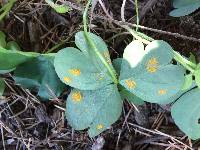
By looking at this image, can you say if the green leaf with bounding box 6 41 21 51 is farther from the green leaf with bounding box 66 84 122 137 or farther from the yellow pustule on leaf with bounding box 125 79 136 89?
the yellow pustule on leaf with bounding box 125 79 136 89

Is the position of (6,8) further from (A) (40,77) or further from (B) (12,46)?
(A) (40,77)

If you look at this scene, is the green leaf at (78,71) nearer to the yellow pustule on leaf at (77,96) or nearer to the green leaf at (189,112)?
the yellow pustule on leaf at (77,96)

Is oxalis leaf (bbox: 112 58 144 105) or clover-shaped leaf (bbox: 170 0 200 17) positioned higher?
clover-shaped leaf (bbox: 170 0 200 17)

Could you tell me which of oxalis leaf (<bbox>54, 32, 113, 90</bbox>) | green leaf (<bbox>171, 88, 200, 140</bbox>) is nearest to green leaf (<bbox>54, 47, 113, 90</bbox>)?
oxalis leaf (<bbox>54, 32, 113, 90</bbox>)

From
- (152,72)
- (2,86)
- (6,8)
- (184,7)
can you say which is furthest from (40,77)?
(184,7)

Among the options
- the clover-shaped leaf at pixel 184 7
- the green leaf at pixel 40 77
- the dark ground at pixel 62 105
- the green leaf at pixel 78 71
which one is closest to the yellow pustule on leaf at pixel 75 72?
the green leaf at pixel 78 71

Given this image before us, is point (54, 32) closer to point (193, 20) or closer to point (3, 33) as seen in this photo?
point (3, 33)

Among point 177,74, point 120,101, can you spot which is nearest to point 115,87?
point 120,101
